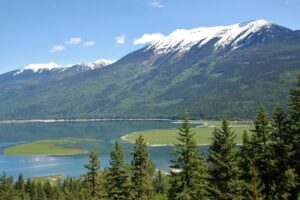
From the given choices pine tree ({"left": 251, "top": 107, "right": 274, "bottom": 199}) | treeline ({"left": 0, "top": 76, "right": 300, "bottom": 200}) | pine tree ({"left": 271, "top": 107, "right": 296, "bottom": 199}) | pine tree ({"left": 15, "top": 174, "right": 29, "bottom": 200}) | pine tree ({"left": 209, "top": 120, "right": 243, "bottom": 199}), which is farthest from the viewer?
pine tree ({"left": 15, "top": 174, "right": 29, "bottom": 200})

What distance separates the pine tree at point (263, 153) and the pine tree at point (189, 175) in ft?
12.8

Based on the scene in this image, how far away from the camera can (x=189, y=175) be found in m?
32.2

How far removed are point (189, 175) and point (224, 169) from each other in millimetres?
2536

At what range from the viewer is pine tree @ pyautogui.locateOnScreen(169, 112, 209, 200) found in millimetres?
31891

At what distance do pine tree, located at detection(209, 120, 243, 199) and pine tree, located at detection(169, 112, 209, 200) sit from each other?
866 mm

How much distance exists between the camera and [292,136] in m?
31.4

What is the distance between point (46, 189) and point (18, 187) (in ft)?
26.0

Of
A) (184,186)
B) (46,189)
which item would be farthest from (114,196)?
(46,189)

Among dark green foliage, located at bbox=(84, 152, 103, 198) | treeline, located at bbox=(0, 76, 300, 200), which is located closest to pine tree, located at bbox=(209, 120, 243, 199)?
treeline, located at bbox=(0, 76, 300, 200)

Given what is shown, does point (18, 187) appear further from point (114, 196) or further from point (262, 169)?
point (262, 169)

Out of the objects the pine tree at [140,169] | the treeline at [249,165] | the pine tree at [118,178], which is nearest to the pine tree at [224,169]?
the treeline at [249,165]

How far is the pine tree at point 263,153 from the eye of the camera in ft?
106

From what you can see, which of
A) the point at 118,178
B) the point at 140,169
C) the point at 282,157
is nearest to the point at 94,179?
the point at 118,178

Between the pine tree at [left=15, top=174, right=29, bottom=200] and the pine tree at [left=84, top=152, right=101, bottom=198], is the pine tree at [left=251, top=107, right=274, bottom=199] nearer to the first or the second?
the pine tree at [left=84, top=152, right=101, bottom=198]
